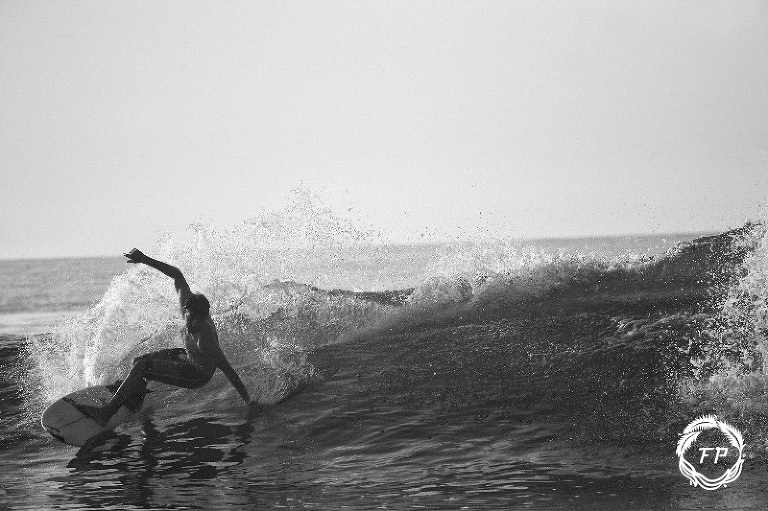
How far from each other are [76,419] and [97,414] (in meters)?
0.26

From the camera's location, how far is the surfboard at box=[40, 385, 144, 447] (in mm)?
9344

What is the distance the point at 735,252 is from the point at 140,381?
13.7 metres

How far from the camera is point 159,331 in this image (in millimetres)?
13531

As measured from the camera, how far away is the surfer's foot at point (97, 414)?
9609 mm

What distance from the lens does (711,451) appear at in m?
7.63

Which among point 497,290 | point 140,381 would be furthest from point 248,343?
point 497,290

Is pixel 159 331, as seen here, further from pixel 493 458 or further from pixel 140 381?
pixel 493 458

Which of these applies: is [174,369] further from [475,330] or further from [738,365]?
[738,365]

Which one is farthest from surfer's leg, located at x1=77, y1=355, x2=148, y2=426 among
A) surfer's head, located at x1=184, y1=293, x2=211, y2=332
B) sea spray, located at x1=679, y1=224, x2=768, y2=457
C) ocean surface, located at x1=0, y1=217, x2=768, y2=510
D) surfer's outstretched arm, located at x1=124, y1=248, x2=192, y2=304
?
sea spray, located at x1=679, y1=224, x2=768, y2=457

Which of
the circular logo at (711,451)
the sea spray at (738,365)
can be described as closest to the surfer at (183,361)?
the circular logo at (711,451)

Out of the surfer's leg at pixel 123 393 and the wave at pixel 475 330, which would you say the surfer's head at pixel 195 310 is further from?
the wave at pixel 475 330

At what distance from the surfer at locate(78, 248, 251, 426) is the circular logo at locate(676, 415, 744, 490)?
5.91 meters

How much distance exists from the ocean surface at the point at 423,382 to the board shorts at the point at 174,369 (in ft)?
1.95

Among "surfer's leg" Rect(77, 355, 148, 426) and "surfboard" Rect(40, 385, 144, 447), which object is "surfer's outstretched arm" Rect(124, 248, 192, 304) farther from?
"surfboard" Rect(40, 385, 144, 447)
